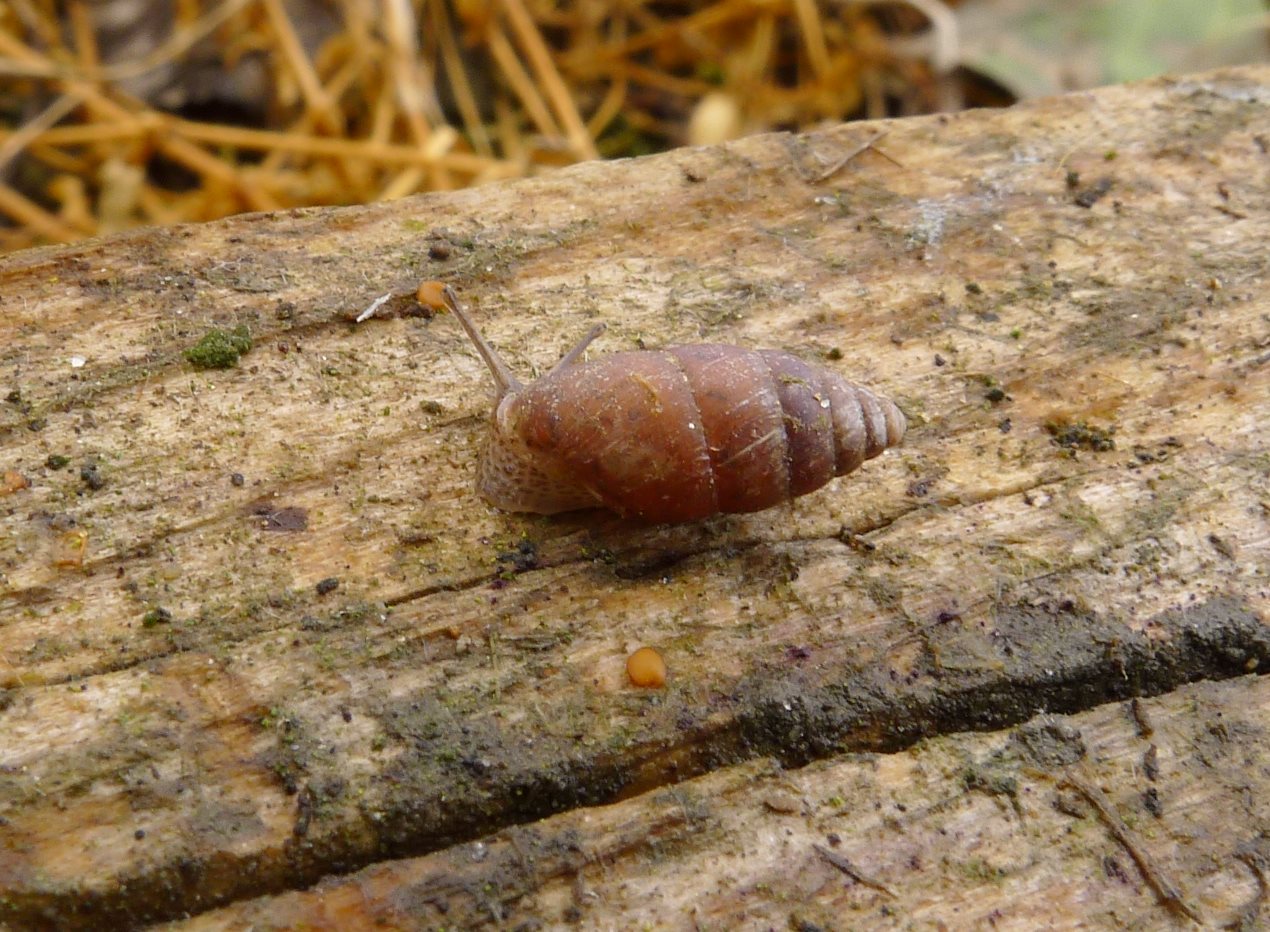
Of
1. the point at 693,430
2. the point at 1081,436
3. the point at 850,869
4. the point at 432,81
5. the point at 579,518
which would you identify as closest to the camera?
the point at 850,869

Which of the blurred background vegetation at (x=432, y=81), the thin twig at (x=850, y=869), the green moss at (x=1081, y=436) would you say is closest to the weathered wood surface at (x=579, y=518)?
the green moss at (x=1081, y=436)

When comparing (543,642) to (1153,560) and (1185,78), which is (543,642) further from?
(1185,78)

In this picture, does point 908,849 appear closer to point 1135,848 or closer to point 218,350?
point 1135,848

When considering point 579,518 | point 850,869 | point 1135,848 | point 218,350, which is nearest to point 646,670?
point 579,518

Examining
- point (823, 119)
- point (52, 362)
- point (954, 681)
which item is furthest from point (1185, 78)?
point (52, 362)

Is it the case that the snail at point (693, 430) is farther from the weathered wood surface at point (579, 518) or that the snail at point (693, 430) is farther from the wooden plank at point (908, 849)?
the wooden plank at point (908, 849)

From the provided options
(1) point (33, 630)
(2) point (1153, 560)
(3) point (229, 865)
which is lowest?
(2) point (1153, 560)

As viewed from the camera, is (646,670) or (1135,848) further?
(646,670)
